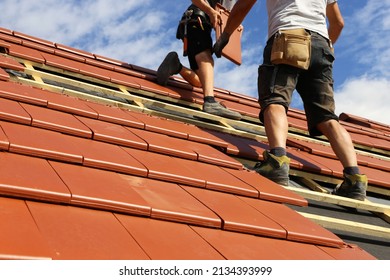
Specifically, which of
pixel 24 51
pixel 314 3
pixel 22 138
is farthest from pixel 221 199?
pixel 24 51

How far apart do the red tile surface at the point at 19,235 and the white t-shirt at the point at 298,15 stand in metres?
2.11

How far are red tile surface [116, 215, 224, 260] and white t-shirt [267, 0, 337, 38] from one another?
1783 mm

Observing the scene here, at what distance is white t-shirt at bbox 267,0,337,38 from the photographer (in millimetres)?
2947

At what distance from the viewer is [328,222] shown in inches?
89.7

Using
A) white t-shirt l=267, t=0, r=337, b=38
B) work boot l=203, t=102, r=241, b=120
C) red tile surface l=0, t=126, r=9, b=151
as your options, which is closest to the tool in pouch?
work boot l=203, t=102, r=241, b=120

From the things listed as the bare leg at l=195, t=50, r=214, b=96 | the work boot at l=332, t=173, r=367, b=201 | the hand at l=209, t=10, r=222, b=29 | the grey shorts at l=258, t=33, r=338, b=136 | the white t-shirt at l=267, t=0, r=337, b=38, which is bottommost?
the work boot at l=332, t=173, r=367, b=201

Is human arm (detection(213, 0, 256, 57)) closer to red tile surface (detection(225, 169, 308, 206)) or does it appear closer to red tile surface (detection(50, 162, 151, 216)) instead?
red tile surface (detection(225, 169, 308, 206))

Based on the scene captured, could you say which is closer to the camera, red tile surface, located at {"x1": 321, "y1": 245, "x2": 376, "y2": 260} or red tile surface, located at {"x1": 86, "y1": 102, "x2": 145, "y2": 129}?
red tile surface, located at {"x1": 321, "y1": 245, "x2": 376, "y2": 260}

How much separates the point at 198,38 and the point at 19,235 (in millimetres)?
3234

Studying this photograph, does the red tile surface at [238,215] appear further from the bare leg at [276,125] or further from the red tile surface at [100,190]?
the bare leg at [276,125]

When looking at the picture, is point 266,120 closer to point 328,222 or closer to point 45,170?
point 328,222

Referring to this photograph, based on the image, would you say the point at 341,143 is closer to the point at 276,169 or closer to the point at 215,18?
the point at 276,169

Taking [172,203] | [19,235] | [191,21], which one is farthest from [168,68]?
[19,235]

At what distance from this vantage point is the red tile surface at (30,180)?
4.76 feet
